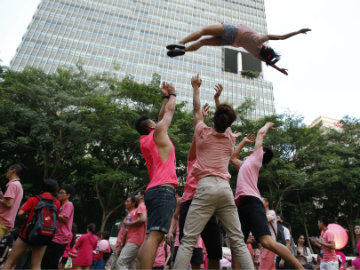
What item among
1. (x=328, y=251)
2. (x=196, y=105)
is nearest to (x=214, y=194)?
(x=196, y=105)

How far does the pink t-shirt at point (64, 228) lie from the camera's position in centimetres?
412

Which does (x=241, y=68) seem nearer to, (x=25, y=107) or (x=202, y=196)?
(x=25, y=107)

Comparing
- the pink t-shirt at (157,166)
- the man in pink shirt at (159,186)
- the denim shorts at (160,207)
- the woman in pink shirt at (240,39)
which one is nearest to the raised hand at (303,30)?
the woman in pink shirt at (240,39)

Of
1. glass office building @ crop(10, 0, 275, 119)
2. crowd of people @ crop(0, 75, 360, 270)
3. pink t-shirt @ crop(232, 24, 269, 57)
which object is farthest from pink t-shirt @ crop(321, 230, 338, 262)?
glass office building @ crop(10, 0, 275, 119)

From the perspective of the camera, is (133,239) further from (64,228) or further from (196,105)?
(196,105)

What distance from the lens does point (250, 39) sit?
5.10 meters

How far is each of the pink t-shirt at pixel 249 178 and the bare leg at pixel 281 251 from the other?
1.70 feet

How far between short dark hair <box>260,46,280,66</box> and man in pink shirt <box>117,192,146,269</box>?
3.80 metres

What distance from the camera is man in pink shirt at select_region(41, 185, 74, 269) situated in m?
3.90

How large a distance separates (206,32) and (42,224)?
4.17 metres

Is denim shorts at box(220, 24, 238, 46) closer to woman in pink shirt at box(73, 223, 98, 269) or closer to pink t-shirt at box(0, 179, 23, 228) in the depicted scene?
pink t-shirt at box(0, 179, 23, 228)

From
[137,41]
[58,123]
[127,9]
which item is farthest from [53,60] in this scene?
[58,123]

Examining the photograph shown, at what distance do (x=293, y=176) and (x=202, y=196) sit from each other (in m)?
15.0

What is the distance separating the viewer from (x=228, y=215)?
264 centimetres
